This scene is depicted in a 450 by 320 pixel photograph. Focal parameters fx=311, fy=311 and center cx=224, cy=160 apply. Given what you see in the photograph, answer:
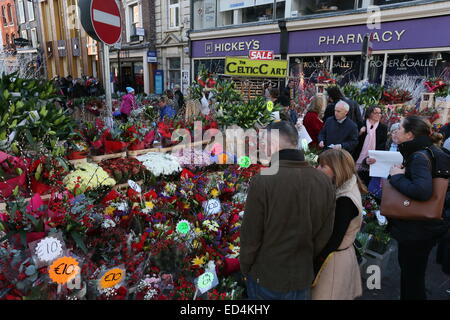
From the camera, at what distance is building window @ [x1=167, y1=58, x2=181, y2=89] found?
54.6ft

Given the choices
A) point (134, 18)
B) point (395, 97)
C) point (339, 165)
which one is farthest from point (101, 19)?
point (134, 18)

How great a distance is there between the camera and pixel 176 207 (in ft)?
8.85

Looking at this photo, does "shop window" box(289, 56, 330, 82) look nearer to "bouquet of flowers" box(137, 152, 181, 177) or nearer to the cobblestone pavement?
the cobblestone pavement

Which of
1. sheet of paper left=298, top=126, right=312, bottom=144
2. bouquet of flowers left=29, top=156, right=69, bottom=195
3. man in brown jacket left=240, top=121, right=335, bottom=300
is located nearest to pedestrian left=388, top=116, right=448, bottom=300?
man in brown jacket left=240, top=121, right=335, bottom=300

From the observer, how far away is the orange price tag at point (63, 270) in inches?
65.0

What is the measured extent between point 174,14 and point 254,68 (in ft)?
44.3

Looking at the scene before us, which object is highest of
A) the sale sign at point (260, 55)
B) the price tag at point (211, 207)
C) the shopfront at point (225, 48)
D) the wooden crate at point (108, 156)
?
the shopfront at point (225, 48)

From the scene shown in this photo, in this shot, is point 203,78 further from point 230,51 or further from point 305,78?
point 230,51

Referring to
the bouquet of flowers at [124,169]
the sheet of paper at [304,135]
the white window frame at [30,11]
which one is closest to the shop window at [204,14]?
the sheet of paper at [304,135]

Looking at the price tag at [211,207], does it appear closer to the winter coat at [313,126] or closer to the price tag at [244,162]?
the price tag at [244,162]

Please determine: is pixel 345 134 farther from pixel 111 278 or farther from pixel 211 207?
pixel 111 278

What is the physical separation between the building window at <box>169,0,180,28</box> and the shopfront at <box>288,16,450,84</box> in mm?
7149

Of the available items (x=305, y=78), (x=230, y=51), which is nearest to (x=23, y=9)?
(x=230, y=51)

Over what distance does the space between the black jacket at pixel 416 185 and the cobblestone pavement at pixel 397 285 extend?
2.77ft
